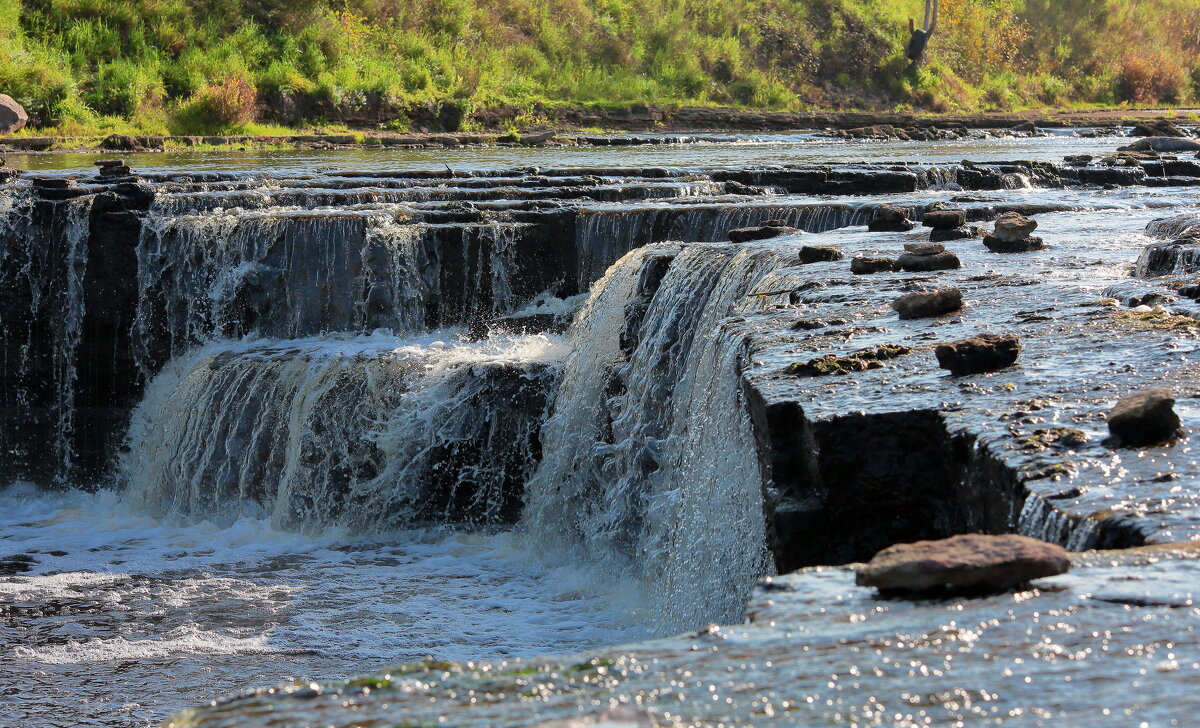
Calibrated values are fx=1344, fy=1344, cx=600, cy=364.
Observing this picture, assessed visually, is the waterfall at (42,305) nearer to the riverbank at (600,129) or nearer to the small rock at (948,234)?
the small rock at (948,234)

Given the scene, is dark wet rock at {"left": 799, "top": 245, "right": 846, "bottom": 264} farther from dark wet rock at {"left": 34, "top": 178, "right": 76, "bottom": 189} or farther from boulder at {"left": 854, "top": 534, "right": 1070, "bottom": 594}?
dark wet rock at {"left": 34, "top": 178, "right": 76, "bottom": 189}

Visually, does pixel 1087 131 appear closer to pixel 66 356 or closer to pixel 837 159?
pixel 837 159

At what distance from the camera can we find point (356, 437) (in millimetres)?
8938

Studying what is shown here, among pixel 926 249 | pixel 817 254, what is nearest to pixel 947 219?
pixel 817 254

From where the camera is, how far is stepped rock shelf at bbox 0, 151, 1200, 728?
7.76 ft

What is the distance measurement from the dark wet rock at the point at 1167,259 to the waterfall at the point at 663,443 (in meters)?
1.91

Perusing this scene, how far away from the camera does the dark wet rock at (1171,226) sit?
801 centimetres

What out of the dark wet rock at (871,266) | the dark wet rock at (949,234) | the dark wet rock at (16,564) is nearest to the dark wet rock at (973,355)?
the dark wet rock at (871,266)

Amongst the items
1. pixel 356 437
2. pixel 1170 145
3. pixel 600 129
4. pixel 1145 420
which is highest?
pixel 600 129

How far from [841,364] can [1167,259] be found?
296 cm

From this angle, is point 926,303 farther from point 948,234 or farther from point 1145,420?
point 948,234

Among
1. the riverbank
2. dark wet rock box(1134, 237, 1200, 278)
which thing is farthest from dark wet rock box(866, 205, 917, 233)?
the riverbank

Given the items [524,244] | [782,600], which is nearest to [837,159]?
[524,244]

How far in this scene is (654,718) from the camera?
217 centimetres
